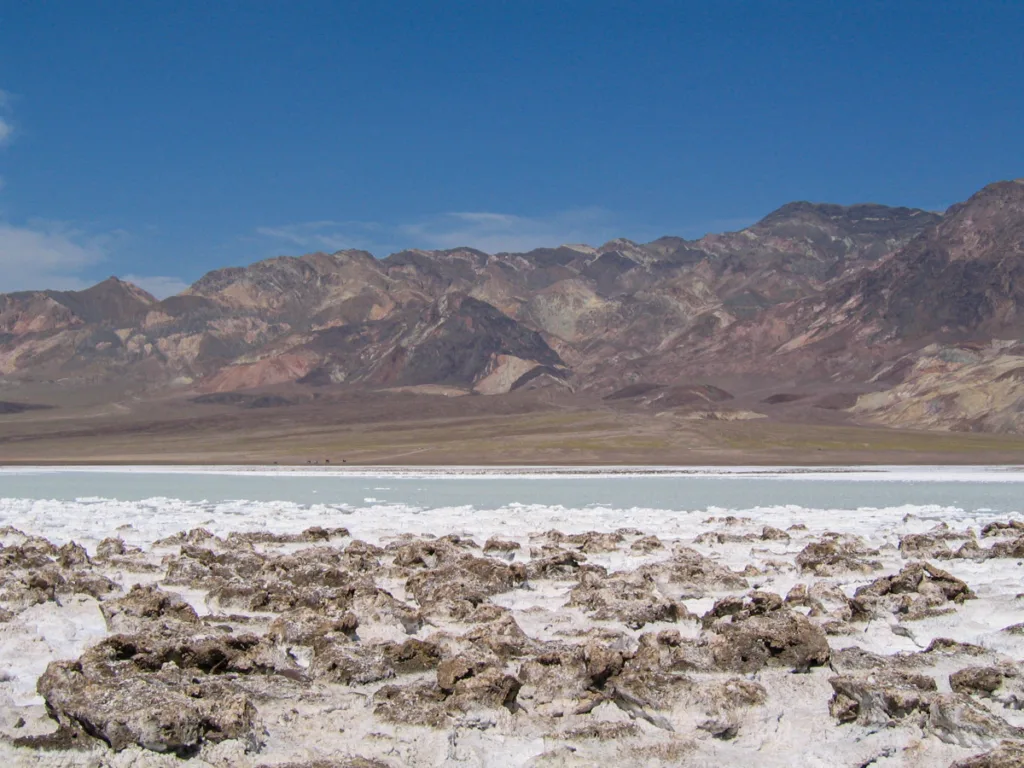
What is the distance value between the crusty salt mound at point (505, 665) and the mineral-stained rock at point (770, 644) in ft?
0.07

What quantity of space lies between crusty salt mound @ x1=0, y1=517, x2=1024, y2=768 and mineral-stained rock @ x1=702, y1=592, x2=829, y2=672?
21 millimetres

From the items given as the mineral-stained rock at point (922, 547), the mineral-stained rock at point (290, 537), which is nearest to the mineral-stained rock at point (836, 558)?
the mineral-stained rock at point (922, 547)

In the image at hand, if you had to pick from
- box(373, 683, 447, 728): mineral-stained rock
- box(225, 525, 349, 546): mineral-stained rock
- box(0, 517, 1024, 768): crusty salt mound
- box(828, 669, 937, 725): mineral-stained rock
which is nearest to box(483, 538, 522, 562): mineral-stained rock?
box(0, 517, 1024, 768): crusty salt mound

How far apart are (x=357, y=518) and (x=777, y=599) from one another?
48.4 feet

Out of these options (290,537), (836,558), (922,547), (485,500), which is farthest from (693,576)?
(485,500)

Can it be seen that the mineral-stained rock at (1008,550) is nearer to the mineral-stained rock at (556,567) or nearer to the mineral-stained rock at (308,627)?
the mineral-stained rock at (556,567)

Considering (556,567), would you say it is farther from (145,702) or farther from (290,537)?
(145,702)

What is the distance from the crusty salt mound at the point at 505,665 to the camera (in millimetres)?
6539

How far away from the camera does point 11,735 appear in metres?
6.48

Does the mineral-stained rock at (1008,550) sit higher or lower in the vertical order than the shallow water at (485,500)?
higher

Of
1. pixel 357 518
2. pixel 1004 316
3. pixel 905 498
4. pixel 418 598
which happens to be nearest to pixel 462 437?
pixel 905 498

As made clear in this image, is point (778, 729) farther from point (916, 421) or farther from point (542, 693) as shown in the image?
point (916, 421)

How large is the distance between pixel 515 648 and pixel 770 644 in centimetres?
215

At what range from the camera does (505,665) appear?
8.38m
